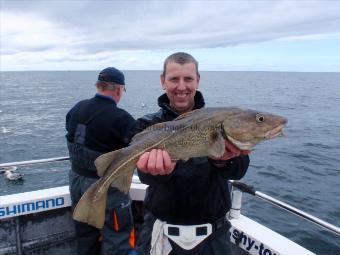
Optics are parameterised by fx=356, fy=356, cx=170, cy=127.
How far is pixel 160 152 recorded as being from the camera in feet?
10.5

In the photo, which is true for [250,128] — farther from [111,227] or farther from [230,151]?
[111,227]

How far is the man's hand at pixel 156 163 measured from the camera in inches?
123

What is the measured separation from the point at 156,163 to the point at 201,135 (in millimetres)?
487

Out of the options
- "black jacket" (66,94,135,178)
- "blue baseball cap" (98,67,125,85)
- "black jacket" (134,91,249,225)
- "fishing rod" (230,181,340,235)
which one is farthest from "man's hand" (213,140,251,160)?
"blue baseball cap" (98,67,125,85)

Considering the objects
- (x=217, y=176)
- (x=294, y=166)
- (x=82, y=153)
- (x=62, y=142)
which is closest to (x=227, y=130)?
(x=217, y=176)

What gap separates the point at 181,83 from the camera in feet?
11.9

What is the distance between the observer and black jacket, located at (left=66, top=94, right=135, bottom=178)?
5.17m

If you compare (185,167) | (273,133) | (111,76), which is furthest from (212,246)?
(111,76)

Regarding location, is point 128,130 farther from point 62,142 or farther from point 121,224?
point 62,142

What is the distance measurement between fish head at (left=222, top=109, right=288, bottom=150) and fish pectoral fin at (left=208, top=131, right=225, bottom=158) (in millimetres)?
72

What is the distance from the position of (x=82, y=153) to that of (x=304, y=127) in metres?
32.0

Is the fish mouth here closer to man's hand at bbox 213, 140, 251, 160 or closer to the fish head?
the fish head

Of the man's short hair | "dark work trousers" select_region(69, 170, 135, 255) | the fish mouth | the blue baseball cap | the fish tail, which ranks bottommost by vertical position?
"dark work trousers" select_region(69, 170, 135, 255)

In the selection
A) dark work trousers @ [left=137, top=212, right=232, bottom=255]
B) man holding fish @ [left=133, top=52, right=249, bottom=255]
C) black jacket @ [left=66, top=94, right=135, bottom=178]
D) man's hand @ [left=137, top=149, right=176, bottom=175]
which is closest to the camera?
man's hand @ [left=137, top=149, right=176, bottom=175]
